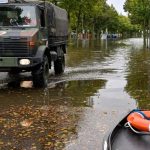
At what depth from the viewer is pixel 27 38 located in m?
12.7

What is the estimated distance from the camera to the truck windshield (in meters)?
13.5

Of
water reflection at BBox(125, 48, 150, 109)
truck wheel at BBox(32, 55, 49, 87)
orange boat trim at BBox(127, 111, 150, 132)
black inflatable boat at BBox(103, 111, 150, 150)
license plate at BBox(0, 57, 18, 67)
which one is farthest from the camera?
truck wheel at BBox(32, 55, 49, 87)

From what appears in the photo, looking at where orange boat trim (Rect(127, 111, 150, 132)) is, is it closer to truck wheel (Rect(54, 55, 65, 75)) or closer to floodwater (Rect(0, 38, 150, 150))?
floodwater (Rect(0, 38, 150, 150))

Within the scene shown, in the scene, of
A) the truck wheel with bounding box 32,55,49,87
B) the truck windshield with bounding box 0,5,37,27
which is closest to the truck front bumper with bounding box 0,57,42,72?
the truck wheel with bounding box 32,55,49,87

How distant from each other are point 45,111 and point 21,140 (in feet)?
7.84

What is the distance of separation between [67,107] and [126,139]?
5.31 m

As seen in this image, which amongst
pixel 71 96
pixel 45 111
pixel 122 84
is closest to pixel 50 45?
pixel 122 84

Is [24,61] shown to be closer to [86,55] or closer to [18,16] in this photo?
[18,16]

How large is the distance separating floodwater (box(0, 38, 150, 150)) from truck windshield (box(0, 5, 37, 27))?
183 centimetres

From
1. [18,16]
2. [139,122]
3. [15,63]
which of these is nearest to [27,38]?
[15,63]

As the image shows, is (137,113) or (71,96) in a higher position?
(137,113)

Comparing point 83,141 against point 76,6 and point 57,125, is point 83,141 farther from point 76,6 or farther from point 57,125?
point 76,6

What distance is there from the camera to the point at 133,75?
54.9 feet

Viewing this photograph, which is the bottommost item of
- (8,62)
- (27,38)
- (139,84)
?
(139,84)
